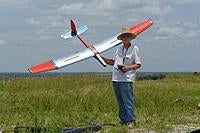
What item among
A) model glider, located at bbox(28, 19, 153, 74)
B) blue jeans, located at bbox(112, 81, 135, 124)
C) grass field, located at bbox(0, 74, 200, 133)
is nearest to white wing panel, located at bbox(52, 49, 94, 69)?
model glider, located at bbox(28, 19, 153, 74)

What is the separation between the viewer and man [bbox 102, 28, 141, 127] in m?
7.05

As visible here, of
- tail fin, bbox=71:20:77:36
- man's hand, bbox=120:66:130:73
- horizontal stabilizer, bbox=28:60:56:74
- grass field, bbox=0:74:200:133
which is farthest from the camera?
tail fin, bbox=71:20:77:36

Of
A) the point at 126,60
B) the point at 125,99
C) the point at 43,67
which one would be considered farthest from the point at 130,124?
the point at 43,67

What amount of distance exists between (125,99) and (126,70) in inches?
19.2

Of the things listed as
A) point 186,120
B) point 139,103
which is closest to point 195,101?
point 139,103

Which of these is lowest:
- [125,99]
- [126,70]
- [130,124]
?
[130,124]

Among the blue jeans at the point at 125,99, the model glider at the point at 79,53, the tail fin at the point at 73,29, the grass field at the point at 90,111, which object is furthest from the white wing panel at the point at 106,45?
the blue jeans at the point at 125,99

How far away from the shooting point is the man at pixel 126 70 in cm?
705

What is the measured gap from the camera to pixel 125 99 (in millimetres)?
7168

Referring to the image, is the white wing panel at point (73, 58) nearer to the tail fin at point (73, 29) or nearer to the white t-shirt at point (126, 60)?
the tail fin at point (73, 29)

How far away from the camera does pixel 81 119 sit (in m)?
8.16

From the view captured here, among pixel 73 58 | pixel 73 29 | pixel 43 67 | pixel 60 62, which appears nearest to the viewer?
pixel 43 67

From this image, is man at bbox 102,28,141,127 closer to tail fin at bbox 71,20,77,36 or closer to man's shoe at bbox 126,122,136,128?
man's shoe at bbox 126,122,136,128

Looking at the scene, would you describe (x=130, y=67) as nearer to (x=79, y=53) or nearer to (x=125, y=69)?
(x=125, y=69)
